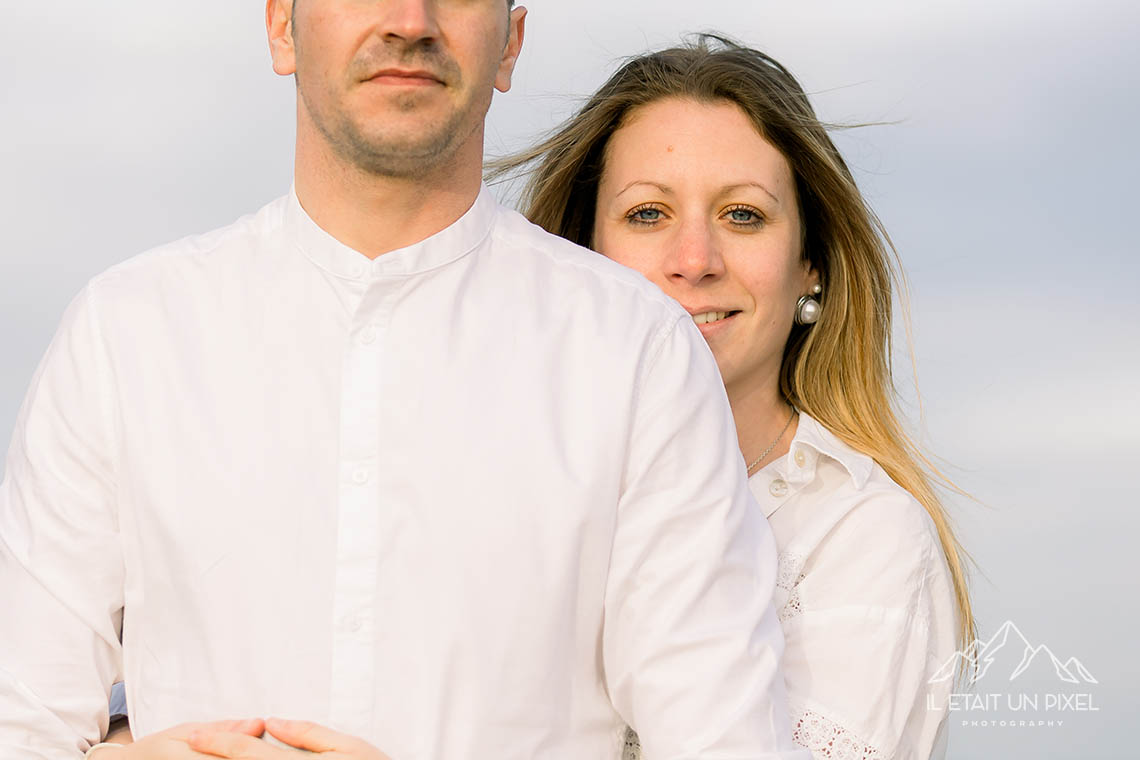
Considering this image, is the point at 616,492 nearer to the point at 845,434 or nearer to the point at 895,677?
the point at 895,677

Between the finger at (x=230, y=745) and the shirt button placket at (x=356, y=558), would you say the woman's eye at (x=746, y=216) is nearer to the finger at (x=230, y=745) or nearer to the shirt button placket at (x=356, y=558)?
the shirt button placket at (x=356, y=558)

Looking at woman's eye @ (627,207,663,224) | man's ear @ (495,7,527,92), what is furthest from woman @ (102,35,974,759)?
man's ear @ (495,7,527,92)

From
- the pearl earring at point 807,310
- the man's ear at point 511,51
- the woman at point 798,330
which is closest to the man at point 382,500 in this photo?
the man's ear at point 511,51

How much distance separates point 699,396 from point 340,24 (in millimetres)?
701

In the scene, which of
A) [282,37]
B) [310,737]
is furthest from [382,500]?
[282,37]

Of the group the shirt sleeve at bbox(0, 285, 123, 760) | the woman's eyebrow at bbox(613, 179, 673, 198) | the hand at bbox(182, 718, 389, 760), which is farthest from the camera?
the woman's eyebrow at bbox(613, 179, 673, 198)

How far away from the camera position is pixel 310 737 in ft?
6.16

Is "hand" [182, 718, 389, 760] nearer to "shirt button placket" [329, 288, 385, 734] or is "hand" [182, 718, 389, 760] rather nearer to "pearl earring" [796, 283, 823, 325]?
"shirt button placket" [329, 288, 385, 734]

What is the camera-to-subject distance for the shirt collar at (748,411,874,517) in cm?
283

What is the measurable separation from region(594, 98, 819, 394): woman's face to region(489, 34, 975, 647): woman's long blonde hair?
2.1 inches

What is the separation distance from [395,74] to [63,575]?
2.66 ft

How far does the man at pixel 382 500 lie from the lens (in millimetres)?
1937

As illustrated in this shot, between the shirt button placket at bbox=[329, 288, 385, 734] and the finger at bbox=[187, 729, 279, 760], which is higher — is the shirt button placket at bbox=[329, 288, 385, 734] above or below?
above

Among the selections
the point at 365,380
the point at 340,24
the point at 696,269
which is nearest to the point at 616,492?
the point at 365,380
